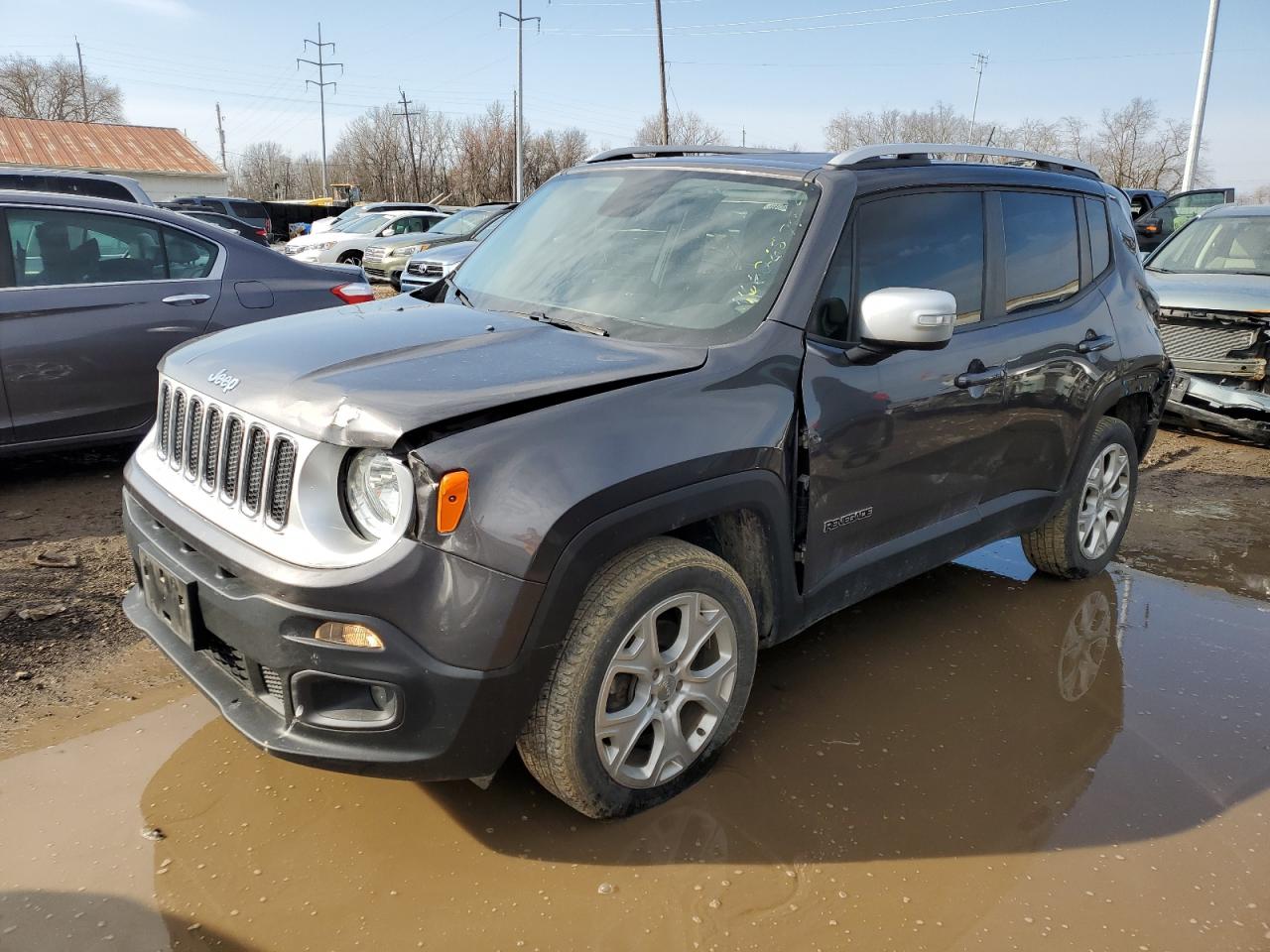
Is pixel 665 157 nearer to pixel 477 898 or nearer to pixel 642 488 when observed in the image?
pixel 642 488

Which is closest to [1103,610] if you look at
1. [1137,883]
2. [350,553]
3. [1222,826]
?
[1222,826]

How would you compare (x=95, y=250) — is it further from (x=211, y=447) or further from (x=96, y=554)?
(x=211, y=447)

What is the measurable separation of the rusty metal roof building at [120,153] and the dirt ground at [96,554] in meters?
48.6

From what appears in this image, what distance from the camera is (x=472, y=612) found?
229cm

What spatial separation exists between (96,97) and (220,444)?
340ft

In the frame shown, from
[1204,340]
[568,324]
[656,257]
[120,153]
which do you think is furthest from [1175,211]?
[120,153]

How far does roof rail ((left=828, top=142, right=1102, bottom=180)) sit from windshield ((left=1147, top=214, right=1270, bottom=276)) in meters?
5.00

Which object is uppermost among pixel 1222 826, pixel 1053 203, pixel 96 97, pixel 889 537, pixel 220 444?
pixel 96 97

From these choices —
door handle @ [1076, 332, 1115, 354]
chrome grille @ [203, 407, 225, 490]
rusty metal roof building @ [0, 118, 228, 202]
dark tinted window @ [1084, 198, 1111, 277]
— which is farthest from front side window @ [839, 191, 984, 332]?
rusty metal roof building @ [0, 118, 228, 202]

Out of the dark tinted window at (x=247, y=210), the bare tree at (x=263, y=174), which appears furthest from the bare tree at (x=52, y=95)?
the dark tinted window at (x=247, y=210)

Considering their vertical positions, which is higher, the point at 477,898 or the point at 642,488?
the point at 642,488

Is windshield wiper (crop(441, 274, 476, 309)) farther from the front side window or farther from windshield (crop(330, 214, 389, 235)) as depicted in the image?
windshield (crop(330, 214, 389, 235))

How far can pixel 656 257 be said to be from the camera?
338cm

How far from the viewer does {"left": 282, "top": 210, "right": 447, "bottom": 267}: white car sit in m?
20.6
